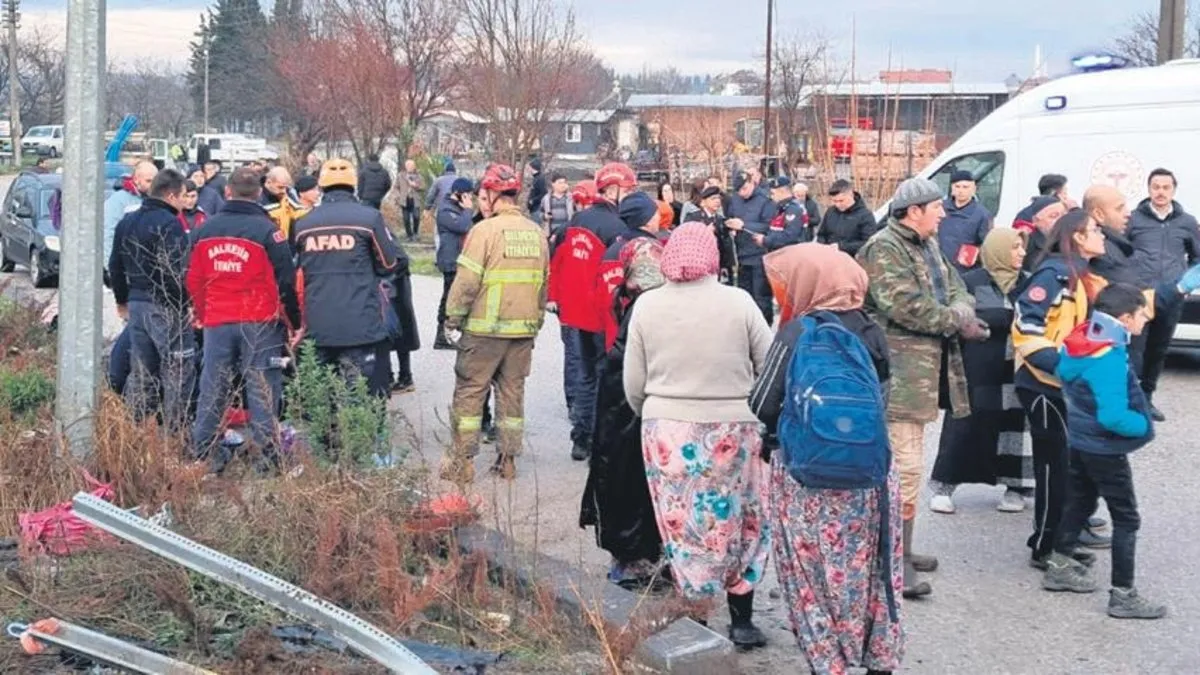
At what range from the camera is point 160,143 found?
177 feet

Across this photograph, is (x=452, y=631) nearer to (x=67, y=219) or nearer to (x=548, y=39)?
(x=67, y=219)

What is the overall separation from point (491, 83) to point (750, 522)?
71.2ft

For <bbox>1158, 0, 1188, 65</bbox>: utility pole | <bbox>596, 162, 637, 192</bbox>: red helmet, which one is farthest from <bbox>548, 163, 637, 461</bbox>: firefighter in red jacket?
<bbox>1158, 0, 1188, 65</bbox>: utility pole

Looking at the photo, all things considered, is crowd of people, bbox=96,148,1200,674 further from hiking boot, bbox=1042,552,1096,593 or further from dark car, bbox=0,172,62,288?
dark car, bbox=0,172,62,288

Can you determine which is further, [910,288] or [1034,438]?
[1034,438]

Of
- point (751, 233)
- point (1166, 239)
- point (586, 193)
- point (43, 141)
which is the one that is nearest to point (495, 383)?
point (586, 193)

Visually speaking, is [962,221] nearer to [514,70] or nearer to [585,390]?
[585,390]

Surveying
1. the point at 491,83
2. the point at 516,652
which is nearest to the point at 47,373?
the point at 516,652

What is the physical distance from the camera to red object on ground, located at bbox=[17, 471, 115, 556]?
555 cm

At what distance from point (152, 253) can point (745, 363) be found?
448 cm

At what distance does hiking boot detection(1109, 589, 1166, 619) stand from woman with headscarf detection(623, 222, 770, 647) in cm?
174

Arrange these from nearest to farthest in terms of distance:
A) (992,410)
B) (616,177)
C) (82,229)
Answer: (82,229), (992,410), (616,177)

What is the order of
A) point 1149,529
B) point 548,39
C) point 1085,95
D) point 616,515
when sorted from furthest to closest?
1. point 548,39
2. point 1085,95
3. point 1149,529
4. point 616,515

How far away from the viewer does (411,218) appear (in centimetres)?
2652
